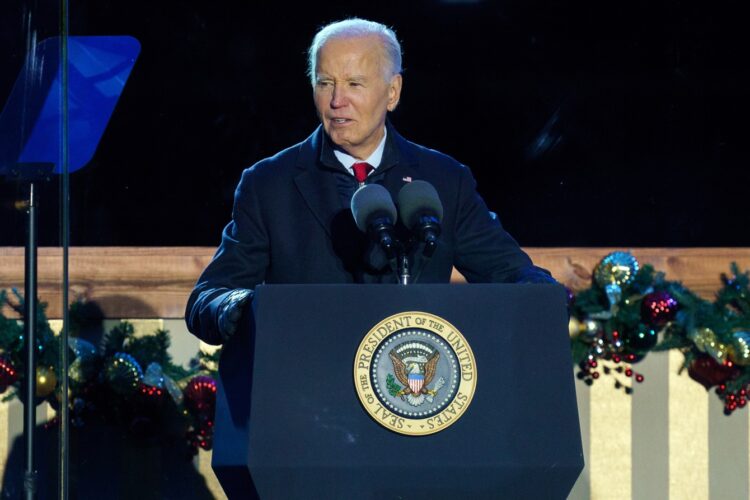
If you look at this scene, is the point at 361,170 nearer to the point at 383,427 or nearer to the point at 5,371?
the point at 383,427

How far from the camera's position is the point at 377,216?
1910 millimetres

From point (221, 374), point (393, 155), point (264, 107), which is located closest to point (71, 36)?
point (264, 107)

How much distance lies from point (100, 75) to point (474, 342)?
2.28 metres

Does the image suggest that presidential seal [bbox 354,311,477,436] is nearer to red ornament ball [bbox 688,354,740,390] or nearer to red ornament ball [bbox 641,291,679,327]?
red ornament ball [bbox 641,291,679,327]

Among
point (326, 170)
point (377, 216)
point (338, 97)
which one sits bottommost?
point (377, 216)

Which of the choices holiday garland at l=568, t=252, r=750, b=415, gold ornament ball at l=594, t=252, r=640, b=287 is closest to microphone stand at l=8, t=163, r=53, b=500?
holiday garland at l=568, t=252, r=750, b=415

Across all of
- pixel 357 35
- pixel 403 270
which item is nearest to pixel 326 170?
pixel 357 35

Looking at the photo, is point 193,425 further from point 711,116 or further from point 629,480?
point 711,116

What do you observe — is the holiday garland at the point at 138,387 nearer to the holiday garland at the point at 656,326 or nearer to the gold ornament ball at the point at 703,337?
the holiday garland at the point at 656,326

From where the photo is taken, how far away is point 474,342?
71.2 inches

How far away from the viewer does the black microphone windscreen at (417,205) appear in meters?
1.93

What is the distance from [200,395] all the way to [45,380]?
114 cm

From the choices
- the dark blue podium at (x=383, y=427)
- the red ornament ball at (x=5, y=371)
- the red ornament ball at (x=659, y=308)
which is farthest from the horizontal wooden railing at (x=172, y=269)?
the dark blue podium at (x=383, y=427)

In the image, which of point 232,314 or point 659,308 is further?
point 659,308
